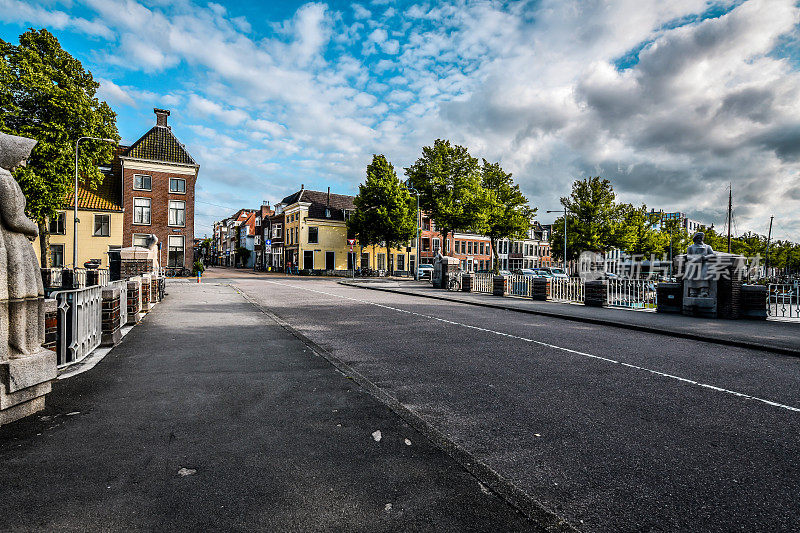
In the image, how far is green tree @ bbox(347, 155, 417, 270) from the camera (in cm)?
4438

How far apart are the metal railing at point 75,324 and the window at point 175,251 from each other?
36725 millimetres

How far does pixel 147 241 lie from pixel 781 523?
20.0 m

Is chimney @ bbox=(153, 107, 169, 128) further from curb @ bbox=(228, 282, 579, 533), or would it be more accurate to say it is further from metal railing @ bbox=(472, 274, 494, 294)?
curb @ bbox=(228, 282, 579, 533)

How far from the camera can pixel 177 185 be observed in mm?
40250

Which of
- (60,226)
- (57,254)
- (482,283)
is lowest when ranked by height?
(482,283)

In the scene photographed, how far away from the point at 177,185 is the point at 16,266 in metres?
41.7

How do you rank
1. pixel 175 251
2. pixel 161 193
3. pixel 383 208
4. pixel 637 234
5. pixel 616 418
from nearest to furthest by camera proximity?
pixel 616 418, pixel 161 193, pixel 175 251, pixel 383 208, pixel 637 234

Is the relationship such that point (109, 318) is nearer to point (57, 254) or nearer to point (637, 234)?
point (57, 254)

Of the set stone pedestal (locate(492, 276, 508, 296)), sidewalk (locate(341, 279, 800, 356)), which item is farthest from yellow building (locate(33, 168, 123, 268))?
sidewalk (locate(341, 279, 800, 356))

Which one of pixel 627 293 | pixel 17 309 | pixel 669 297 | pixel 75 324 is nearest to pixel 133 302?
pixel 75 324

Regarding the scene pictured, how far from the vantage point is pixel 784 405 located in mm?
4555

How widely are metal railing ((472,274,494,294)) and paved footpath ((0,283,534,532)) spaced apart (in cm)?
1877

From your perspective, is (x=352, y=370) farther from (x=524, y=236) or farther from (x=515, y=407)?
(x=524, y=236)

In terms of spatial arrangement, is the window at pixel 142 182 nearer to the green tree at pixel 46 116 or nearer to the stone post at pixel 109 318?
the green tree at pixel 46 116
